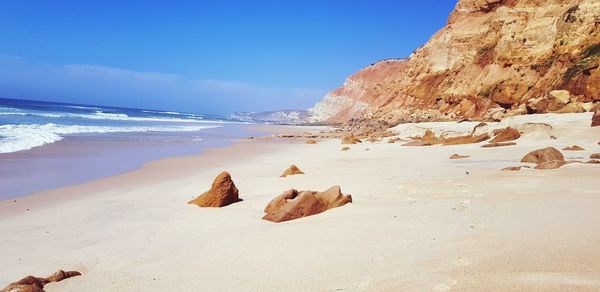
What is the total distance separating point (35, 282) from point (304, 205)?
2.97 m

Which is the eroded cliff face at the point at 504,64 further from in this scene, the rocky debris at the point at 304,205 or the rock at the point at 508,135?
the rocky debris at the point at 304,205

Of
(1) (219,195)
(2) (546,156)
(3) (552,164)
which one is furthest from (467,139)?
(1) (219,195)

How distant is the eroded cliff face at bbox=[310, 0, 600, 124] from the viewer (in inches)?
850

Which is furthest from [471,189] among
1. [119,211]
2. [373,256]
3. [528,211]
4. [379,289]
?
[119,211]

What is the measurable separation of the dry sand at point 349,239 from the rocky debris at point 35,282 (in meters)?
0.12

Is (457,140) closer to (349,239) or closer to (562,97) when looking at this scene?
(562,97)

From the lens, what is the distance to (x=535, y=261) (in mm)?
2975

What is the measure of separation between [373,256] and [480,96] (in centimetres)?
3100

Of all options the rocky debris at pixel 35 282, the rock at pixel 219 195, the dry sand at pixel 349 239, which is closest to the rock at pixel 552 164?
the dry sand at pixel 349 239

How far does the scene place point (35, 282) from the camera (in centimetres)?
347

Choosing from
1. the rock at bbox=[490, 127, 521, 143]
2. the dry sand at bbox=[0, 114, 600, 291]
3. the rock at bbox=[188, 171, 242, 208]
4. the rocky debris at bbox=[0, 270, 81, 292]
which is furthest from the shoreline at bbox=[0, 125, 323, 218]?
the rock at bbox=[490, 127, 521, 143]

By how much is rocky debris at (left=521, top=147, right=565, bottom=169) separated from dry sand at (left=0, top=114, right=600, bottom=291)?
11.9 inches

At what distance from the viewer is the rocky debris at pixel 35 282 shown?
325cm

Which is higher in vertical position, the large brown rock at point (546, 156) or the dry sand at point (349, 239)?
the large brown rock at point (546, 156)
